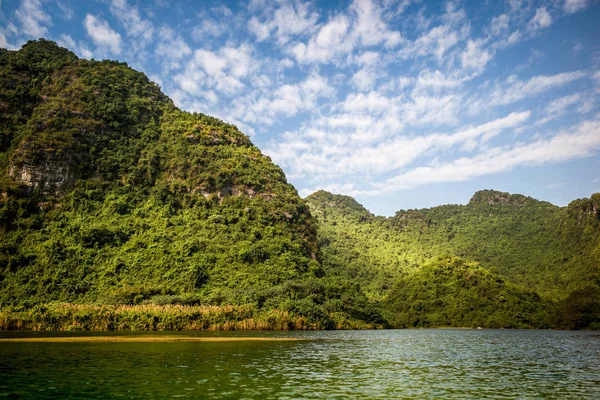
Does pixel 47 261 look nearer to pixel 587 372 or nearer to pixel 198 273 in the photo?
pixel 198 273

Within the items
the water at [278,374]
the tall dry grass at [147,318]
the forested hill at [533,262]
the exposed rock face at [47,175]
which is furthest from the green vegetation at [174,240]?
the water at [278,374]

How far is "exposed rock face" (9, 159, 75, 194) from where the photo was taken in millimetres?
111312

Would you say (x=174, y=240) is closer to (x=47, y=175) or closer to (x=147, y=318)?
(x=147, y=318)

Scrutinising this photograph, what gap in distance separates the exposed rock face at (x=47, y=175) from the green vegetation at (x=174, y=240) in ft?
1.16

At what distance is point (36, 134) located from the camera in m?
118

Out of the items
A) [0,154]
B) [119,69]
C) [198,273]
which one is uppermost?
[119,69]

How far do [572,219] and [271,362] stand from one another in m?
161

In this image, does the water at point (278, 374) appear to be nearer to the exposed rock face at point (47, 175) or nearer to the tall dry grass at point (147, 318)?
the tall dry grass at point (147, 318)

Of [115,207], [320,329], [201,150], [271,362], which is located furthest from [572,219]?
[271,362]

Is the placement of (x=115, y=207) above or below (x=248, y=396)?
above

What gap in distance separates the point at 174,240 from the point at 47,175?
40523 millimetres

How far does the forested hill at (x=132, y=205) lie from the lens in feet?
284

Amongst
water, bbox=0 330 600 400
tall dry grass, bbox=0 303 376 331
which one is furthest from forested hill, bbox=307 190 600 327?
water, bbox=0 330 600 400

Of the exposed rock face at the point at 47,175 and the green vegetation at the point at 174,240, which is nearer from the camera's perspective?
the green vegetation at the point at 174,240
